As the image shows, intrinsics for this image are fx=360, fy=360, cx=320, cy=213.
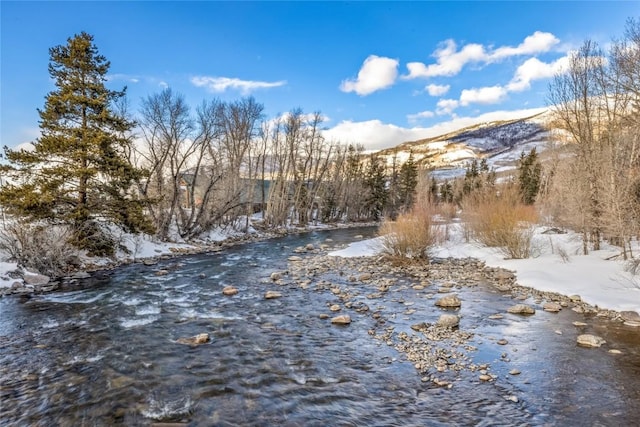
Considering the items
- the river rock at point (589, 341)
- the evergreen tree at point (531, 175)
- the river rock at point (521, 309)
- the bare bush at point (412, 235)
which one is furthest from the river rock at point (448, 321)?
the evergreen tree at point (531, 175)

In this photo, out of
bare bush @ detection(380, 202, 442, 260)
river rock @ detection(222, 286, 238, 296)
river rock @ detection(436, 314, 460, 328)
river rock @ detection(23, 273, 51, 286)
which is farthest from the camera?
bare bush @ detection(380, 202, 442, 260)

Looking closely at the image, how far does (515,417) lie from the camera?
4590mm

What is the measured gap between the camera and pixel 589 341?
6707 millimetres

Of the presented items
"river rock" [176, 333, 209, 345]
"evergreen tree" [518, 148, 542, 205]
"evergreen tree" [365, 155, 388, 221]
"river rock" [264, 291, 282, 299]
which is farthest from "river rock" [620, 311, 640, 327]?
"evergreen tree" [365, 155, 388, 221]

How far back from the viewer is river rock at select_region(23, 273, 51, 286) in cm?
1169

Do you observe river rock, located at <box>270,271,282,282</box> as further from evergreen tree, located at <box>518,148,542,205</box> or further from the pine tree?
evergreen tree, located at <box>518,148,542,205</box>

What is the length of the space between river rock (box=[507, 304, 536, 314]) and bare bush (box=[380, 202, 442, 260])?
6976mm

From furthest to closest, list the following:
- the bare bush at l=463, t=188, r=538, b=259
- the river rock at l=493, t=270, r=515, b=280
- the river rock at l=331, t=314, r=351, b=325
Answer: the bare bush at l=463, t=188, r=538, b=259 → the river rock at l=493, t=270, r=515, b=280 → the river rock at l=331, t=314, r=351, b=325

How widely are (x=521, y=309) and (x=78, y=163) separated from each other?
1658cm

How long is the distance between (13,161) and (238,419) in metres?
14.4

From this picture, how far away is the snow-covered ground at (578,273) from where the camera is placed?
29.7 ft

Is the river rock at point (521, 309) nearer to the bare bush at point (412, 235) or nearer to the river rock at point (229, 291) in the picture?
the bare bush at point (412, 235)

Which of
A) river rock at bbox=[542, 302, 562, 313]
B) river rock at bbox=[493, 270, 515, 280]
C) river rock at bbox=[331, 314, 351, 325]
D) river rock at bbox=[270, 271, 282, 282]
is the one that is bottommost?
river rock at bbox=[331, 314, 351, 325]

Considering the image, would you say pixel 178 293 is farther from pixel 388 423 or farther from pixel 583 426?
pixel 583 426
